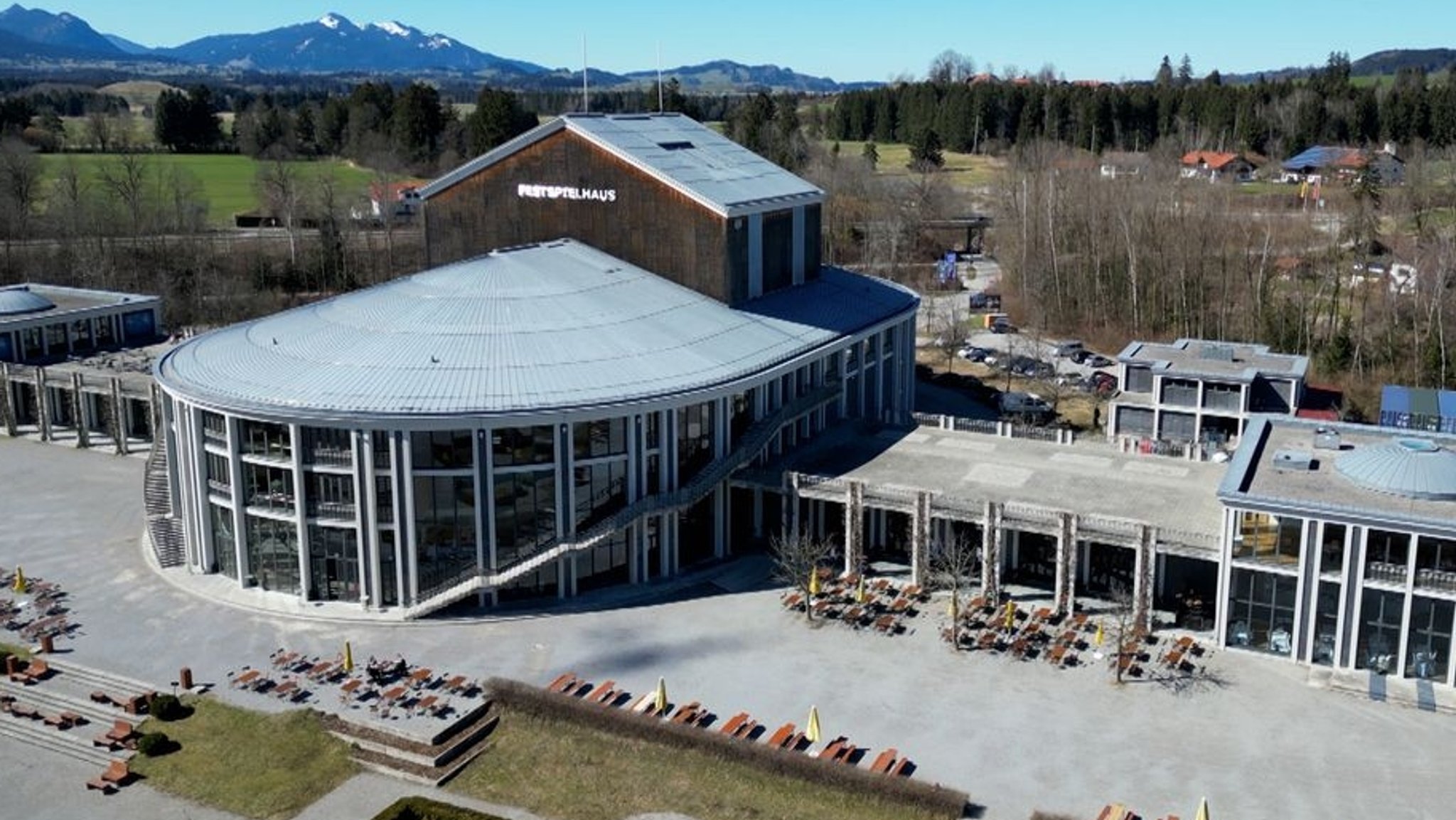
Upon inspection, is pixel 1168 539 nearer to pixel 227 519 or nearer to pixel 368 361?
pixel 368 361

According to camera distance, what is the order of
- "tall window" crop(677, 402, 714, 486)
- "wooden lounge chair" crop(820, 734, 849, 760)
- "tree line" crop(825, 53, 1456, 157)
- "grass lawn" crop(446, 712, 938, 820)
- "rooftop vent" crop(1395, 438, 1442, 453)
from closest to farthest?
1. "grass lawn" crop(446, 712, 938, 820)
2. "wooden lounge chair" crop(820, 734, 849, 760)
3. "rooftop vent" crop(1395, 438, 1442, 453)
4. "tall window" crop(677, 402, 714, 486)
5. "tree line" crop(825, 53, 1456, 157)

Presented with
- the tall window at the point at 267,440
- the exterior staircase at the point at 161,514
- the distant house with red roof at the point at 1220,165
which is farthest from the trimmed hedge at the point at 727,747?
the distant house with red roof at the point at 1220,165

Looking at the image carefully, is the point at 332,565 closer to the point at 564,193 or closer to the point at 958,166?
the point at 564,193

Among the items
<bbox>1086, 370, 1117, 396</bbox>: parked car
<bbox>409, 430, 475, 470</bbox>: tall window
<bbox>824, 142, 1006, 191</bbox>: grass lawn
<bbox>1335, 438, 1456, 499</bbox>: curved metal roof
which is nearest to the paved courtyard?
<bbox>409, 430, 475, 470</bbox>: tall window

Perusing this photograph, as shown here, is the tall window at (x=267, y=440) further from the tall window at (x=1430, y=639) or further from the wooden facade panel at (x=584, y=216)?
the tall window at (x=1430, y=639)

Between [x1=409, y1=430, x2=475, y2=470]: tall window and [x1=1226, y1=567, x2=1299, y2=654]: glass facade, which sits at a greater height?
[x1=409, y1=430, x2=475, y2=470]: tall window

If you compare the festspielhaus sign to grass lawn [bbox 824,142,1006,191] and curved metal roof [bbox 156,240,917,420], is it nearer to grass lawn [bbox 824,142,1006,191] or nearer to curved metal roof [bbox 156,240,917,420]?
curved metal roof [bbox 156,240,917,420]
